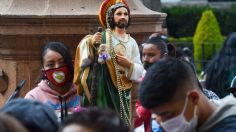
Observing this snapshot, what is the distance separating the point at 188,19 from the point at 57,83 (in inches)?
1246

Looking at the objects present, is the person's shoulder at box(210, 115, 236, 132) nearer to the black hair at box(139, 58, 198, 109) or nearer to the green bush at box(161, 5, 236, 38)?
the black hair at box(139, 58, 198, 109)

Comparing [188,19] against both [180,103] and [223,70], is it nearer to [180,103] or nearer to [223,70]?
[223,70]

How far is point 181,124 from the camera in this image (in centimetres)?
421

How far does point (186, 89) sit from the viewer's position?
4.20 m

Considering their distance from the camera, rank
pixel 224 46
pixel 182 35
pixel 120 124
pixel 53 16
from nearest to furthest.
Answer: pixel 120 124 < pixel 53 16 < pixel 224 46 < pixel 182 35

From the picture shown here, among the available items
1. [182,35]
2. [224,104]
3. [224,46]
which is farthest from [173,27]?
[224,104]

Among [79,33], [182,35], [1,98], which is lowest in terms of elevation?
[182,35]

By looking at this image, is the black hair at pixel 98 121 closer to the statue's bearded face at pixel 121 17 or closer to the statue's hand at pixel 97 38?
the statue's hand at pixel 97 38

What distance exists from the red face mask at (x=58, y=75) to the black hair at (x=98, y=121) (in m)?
2.84

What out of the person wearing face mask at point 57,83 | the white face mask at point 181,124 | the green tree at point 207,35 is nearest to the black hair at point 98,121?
the white face mask at point 181,124

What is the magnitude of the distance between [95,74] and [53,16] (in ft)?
3.97

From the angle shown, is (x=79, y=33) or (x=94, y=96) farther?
(x=79, y=33)

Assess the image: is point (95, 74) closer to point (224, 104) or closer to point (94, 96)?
point (94, 96)

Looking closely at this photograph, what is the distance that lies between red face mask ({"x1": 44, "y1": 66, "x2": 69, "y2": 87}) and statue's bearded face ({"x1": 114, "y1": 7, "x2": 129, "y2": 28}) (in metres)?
0.53
